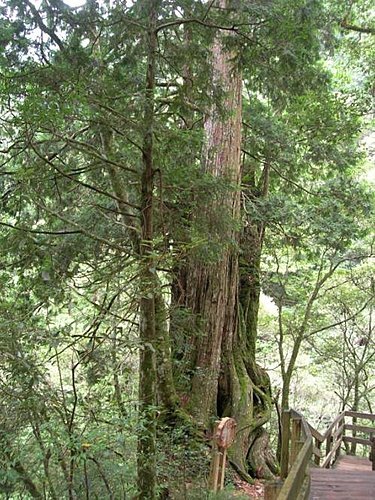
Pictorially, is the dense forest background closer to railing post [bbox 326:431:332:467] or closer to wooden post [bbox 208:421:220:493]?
wooden post [bbox 208:421:220:493]

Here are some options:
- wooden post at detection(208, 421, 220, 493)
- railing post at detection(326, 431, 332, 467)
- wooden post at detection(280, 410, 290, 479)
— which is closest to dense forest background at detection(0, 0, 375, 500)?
wooden post at detection(208, 421, 220, 493)

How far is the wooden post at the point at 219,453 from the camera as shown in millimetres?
5023

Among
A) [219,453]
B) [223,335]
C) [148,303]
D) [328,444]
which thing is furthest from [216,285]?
[328,444]

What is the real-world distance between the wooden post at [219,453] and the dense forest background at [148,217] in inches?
12.9

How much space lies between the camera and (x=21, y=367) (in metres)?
3.46

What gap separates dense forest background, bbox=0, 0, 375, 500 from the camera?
12.2 feet

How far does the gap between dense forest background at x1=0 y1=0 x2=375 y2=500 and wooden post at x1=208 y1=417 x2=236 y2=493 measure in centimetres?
33

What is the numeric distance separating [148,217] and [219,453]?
8.46 ft

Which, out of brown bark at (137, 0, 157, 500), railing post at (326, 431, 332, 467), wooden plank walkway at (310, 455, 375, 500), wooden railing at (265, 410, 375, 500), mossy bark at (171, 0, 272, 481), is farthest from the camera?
railing post at (326, 431, 332, 467)

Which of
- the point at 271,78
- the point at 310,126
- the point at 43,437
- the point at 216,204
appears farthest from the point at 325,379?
the point at 43,437

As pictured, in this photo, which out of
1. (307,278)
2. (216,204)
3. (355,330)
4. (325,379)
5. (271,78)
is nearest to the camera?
(271,78)

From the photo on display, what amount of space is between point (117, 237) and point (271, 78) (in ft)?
8.69

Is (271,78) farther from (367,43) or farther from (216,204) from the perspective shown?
(367,43)

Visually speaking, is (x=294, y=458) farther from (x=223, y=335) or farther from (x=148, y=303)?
(x=223, y=335)
